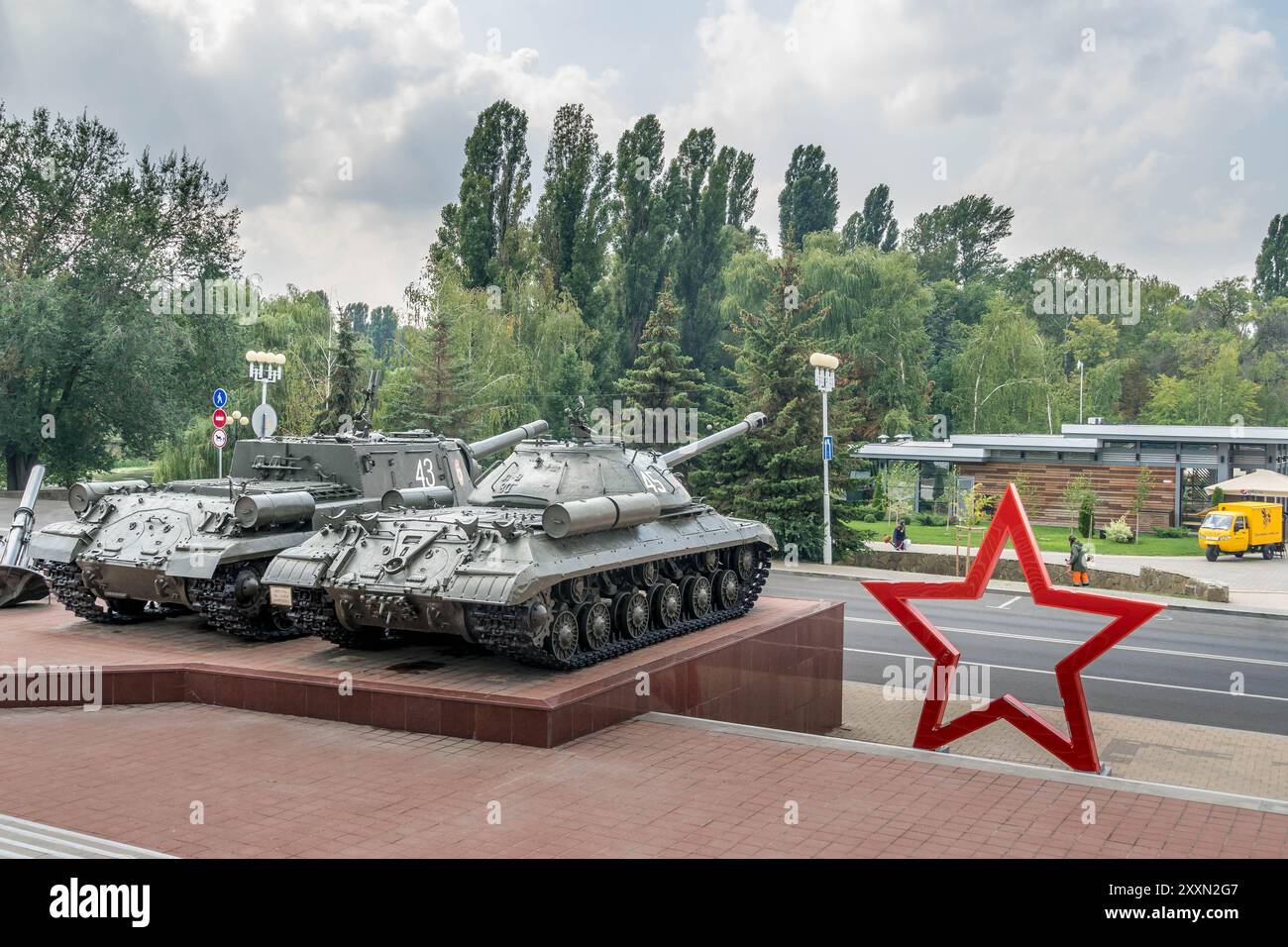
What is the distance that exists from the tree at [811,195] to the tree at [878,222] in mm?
9190

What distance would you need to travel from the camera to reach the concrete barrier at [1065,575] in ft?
80.0

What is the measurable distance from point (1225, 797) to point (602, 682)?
4.78 m

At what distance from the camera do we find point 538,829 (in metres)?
7.29

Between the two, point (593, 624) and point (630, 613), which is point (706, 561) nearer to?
point (630, 613)

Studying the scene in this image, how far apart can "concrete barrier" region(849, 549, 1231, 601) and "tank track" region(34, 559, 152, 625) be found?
1836 centimetres

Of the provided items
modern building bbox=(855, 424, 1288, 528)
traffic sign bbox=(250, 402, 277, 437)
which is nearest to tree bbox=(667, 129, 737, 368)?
modern building bbox=(855, 424, 1288, 528)

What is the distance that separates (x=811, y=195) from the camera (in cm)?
6103

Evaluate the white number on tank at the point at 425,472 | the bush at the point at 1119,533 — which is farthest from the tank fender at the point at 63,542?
the bush at the point at 1119,533

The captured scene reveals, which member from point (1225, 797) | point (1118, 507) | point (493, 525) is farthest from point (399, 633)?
point (1118, 507)

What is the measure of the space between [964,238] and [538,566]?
250ft

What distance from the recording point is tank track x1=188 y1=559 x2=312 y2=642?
12.1m

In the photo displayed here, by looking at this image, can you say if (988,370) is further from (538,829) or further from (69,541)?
(538,829)

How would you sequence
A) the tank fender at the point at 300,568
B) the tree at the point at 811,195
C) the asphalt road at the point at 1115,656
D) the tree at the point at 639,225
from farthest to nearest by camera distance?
the tree at the point at 811,195, the tree at the point at 639,225, the asphalt road at the point at 1115,656, the tank fender at the point at 300,568
